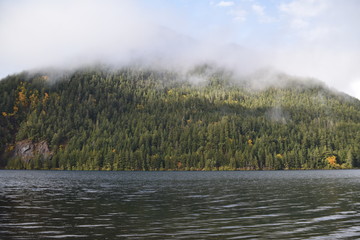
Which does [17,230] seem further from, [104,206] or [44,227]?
[104,206]

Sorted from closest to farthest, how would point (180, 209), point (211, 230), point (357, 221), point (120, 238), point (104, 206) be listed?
1. point (120, 238)
2. point (211, 230)
3. point (357, 221)
4. point (180, 209)
5. point (104, 206)

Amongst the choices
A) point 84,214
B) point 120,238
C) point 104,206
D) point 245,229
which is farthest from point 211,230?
point 104,206

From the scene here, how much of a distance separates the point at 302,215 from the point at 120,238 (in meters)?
18.6

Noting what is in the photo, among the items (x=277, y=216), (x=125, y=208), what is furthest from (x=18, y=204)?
(x=277, y=216)

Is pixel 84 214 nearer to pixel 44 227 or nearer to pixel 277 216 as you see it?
pixel 44 227

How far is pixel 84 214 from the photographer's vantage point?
33.2m

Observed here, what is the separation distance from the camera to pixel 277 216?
31703 millimetres

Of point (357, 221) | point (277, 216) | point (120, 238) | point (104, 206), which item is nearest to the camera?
point (120, 238)

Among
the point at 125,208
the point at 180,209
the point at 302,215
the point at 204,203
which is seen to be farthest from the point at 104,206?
the point at 302,215

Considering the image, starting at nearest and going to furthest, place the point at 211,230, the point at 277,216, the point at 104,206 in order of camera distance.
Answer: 1. the point at 211,230
2. the point at 277,216
3. the point at 104,206

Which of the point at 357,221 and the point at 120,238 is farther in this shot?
the point at 357,221

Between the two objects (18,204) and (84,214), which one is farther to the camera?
(18,204)

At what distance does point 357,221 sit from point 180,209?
17144mm

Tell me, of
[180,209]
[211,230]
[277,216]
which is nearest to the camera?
[211,230]
